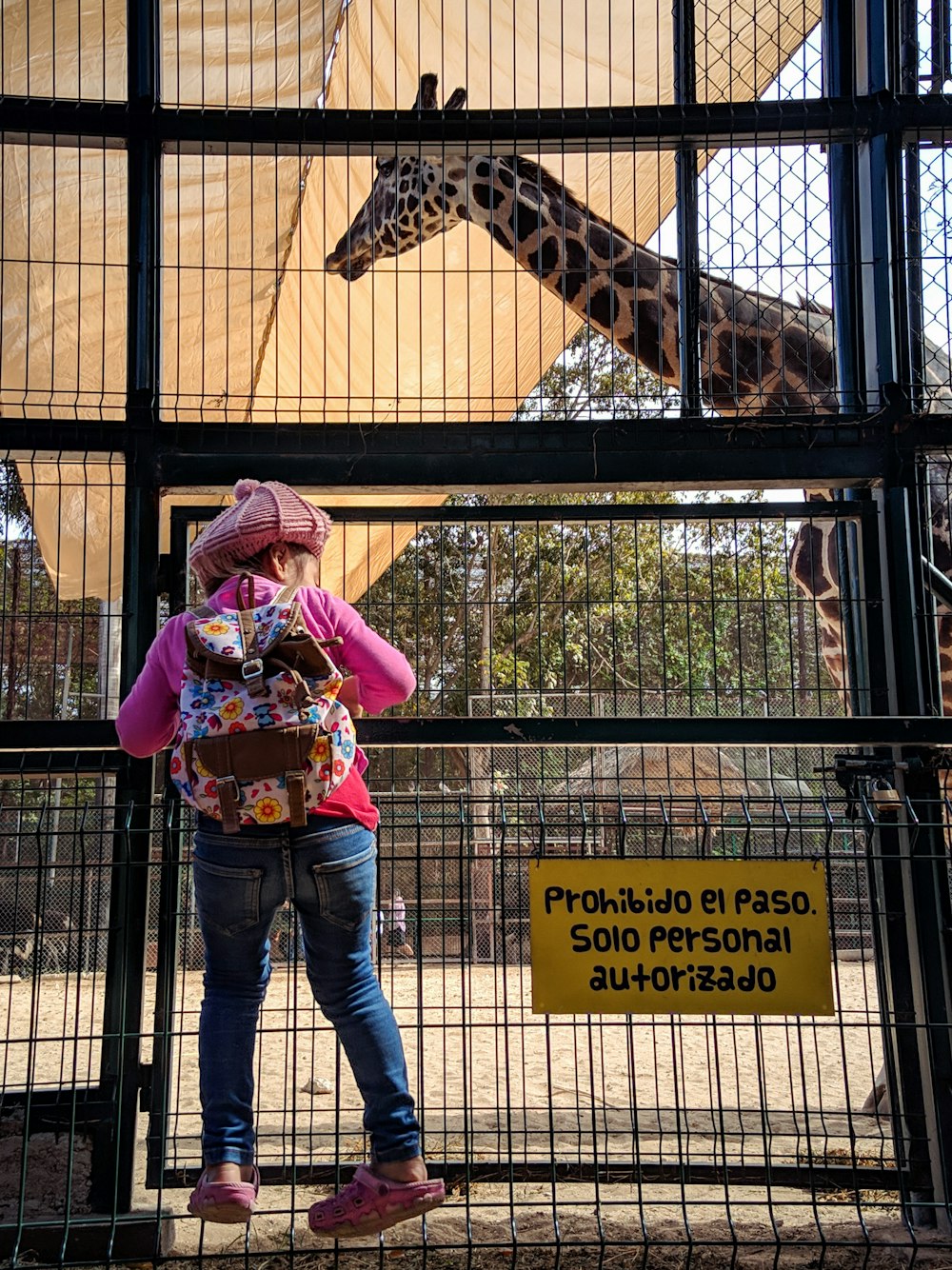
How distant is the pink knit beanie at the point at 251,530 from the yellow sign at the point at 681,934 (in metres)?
1.13

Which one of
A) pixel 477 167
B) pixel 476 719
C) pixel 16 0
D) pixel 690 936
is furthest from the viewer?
pixel 477 167


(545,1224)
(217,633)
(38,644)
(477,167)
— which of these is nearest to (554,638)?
(38,644)

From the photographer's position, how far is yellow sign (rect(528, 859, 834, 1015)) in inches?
115

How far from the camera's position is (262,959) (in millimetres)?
2512

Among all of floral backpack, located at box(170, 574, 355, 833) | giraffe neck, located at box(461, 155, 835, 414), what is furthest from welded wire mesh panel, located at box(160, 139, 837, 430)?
floral backpack, located at box(170, 574, 355, 833)

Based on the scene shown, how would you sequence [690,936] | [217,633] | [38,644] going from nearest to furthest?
[217,633]
[690,936]
[38,644]

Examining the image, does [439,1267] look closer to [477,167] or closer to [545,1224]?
[545,1224]

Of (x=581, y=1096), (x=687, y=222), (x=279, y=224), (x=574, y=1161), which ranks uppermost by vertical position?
(x=279, y=224)

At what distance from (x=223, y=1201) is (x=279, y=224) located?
→ 6.29m

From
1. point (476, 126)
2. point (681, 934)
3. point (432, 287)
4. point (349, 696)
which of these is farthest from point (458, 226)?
point (681, 934)

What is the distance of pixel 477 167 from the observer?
715cm

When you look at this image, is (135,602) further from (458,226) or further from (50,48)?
(458,226)

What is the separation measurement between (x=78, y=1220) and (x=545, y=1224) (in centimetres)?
140

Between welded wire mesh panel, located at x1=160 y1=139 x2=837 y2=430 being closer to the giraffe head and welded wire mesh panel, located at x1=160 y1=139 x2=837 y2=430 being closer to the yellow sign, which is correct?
the giraffe head
